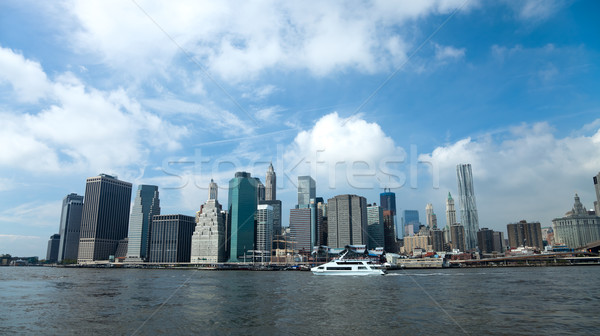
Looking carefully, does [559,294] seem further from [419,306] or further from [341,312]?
[341,312]

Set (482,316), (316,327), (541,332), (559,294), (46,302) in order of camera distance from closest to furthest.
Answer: (541,332) → (316,327) → (482,316) → (46,302) → (559,294)

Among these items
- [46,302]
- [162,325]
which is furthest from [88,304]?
[162,325]

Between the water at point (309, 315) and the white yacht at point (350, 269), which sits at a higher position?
the white yacht at point (350, 269)

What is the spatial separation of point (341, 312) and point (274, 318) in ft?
28.1

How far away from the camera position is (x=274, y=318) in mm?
42250

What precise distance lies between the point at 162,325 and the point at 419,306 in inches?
1193

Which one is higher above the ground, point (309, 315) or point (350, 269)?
point (350, 269)

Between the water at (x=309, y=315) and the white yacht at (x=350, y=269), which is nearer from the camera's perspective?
the water at (x=309, y=315)

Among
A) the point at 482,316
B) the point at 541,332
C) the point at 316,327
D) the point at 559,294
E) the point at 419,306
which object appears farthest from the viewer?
the point at 559,294

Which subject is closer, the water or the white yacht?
the water

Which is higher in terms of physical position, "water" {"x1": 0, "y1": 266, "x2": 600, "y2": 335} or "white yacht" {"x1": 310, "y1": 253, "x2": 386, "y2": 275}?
"white yacht" {"x1": 310, "y1": 253, "x2": 386, "y2": 275}

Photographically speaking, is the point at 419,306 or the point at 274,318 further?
the point at 419,306

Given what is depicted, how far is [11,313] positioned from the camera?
148 feet

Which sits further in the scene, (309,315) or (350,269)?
(350,269)
